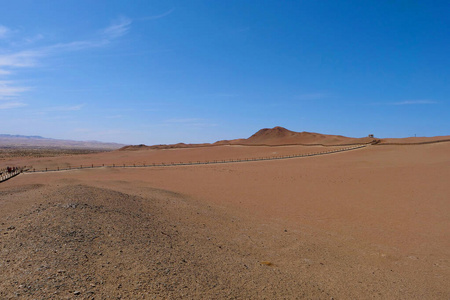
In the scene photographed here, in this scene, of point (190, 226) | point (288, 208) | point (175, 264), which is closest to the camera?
point (175, 264)

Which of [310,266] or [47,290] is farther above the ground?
[47,290]

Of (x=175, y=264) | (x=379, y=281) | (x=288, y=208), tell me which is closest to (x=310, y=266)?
(x=379, y=281)

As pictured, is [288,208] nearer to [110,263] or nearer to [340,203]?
[340,203]

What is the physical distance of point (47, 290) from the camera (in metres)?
4.59

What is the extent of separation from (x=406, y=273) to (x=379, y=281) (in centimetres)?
123

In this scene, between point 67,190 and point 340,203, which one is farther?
point 340,203

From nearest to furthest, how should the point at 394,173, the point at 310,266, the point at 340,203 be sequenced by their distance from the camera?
the point at 310,266
the point at 340,203
the point at 394,173

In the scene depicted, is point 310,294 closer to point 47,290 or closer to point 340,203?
point 47,290

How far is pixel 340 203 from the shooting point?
1623 centimetres

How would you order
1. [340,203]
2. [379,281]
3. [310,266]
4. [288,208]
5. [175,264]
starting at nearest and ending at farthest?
1. [175,264]
2. [379,281]
3. [310,266]
4. [288,208]
5. [340,203]

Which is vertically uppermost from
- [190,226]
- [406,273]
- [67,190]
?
[67,190]

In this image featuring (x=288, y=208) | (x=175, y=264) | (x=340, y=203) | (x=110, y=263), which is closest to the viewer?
(x=110, y=263)

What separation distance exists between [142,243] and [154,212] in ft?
13.5

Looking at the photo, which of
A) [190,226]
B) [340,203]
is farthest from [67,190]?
[340,203]
